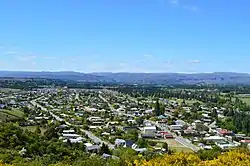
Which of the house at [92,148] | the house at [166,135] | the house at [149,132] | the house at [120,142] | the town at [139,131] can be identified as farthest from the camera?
the house at [149,132]

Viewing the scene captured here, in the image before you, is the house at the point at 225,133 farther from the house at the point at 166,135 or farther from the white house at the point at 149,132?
the white house at the point at 149,132

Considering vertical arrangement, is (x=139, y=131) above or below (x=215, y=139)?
below

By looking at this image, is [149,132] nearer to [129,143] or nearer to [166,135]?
[166,135]

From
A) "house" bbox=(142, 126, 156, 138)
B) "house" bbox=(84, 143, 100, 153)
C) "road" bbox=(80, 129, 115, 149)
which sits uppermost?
"house" bbox=(84, 143, 100, 153)

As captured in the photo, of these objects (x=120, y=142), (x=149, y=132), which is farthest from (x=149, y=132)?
(x=120, y=142)

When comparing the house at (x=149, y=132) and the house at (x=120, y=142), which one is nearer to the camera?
the house at (x=120, y=142)

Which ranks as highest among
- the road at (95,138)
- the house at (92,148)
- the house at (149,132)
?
the house at (92,148)

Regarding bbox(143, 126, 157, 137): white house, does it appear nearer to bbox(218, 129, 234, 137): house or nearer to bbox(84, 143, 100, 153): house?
bbox(218, 129, 234, 137): house

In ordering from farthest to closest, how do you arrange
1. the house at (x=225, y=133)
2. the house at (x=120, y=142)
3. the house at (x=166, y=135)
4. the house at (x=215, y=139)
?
the house at (x=225, y=133) < the house at (x=166, y=135) < the house at (x=215, y=139) < the house at (x=120, y=142)

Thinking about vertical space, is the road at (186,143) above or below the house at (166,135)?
below

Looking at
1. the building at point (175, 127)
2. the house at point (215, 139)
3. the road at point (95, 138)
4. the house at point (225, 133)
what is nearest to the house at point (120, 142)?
the road at point (95, 138)

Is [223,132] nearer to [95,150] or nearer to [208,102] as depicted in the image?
[95,150]

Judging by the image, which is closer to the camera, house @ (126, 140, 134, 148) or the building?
house @ (126, 140, 134, 148)

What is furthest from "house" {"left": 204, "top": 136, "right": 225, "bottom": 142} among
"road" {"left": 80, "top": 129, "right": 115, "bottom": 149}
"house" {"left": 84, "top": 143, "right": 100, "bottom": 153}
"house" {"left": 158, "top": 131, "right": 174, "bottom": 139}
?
"house" {"left": 84, "top": 143, "right": 100, "bottom": 153}
